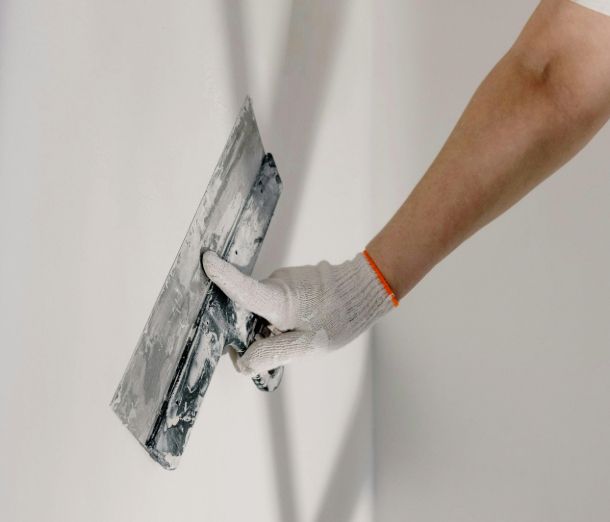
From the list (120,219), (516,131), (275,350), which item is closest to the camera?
(120,219)

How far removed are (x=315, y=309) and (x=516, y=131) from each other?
0.39m

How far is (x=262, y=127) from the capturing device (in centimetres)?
145

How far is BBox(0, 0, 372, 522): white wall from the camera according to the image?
800 millimetres

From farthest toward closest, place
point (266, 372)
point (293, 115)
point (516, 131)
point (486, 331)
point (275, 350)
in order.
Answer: point (486, 331) → point (293, 115) → point (266, 372) → point (275, 350) → point (516, 131)

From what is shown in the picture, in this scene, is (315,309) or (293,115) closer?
(315,309)

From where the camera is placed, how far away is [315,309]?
1.33m

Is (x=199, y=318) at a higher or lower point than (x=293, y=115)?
lower

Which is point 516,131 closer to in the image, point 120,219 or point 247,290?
point 247,290

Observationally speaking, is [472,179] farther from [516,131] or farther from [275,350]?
[275,350]

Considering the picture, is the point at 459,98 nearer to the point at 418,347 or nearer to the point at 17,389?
the point at 418,347

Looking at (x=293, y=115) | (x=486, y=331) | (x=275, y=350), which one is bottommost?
(x=275, y=350)

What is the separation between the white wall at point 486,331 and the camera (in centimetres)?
182

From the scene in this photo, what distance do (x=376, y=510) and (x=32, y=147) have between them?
5.31 ft

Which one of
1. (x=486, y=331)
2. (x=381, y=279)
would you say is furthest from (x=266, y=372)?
(x=486, y=331)
